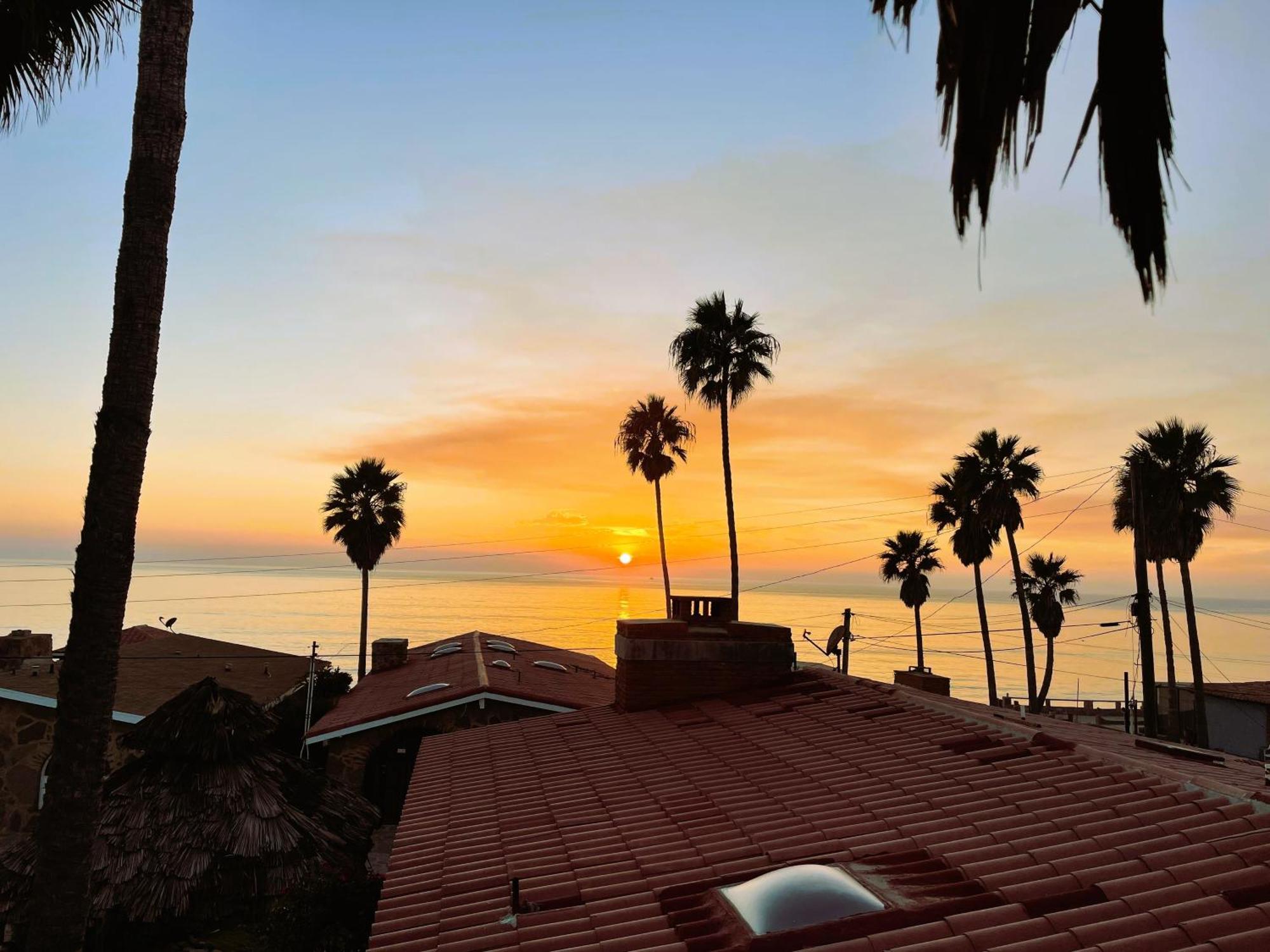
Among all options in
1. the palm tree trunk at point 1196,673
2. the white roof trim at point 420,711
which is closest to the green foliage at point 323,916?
the white roof trim at point 420,711

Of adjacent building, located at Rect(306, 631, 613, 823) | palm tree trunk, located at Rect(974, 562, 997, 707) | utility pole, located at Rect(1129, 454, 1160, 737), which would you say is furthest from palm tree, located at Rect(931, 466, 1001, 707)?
adjacent building, located at Rect(306, 631, 613, 823)

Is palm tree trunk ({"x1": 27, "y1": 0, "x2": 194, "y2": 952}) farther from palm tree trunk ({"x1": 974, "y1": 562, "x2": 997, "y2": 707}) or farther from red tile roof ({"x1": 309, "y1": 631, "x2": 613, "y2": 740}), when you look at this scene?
palm tree trunk ({"x1": 974, "y1": 562, "x2": 997, "y2": 707})

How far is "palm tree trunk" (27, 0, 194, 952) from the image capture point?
782cm

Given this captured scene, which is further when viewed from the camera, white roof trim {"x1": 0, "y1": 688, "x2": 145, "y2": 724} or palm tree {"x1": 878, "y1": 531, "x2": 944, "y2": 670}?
palm tree {"x1": 878, "y1": 531, "x2": 944, "y2": 670}

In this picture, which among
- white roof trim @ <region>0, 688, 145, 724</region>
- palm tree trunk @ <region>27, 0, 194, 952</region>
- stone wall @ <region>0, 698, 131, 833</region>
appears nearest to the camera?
palm tree trunk @ <region>27, 0, 194, 952</region>

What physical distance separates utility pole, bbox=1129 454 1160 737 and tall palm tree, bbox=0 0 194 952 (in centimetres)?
2943

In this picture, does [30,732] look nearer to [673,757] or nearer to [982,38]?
[673,757]

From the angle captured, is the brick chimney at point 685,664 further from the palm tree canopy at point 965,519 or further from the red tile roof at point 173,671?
the palm tree canopy at point 965,519

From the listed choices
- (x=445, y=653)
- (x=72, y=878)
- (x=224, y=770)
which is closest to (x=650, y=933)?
(x=72, y=878)

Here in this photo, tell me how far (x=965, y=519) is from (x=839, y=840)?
41811 mm

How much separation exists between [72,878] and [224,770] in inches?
299

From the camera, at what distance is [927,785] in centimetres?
941

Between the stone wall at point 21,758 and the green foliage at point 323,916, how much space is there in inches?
468

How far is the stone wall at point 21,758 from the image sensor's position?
23.1 m
